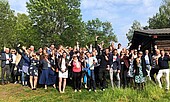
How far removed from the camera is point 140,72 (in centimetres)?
1335

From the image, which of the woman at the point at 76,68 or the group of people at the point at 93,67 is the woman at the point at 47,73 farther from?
the woman at the point at 76,68

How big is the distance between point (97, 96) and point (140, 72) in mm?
2156

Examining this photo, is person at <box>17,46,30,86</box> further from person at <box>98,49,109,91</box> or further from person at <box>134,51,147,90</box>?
person at <box>134,51,147,90</box>

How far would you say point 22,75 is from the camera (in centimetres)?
1546

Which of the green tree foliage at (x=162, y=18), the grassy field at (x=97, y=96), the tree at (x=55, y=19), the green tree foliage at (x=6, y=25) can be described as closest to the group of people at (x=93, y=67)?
the grassy field at (x=97, y=96)

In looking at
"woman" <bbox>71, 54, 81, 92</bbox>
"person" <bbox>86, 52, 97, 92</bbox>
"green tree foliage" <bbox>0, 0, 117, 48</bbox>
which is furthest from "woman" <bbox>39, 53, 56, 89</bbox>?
"green tree foliage" <bbox>0, 0, 117, 48</bbox>

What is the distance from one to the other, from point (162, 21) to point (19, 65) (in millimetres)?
50333

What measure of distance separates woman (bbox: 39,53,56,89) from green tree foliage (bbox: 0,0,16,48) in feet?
123

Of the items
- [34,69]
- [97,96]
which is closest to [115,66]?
[97,96]

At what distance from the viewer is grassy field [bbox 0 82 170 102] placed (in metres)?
12.6

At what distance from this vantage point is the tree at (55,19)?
5109cm

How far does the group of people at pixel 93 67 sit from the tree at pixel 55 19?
35525mm

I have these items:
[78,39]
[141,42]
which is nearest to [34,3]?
[78,39]

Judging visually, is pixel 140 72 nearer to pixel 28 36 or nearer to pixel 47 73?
pixel 47 73
